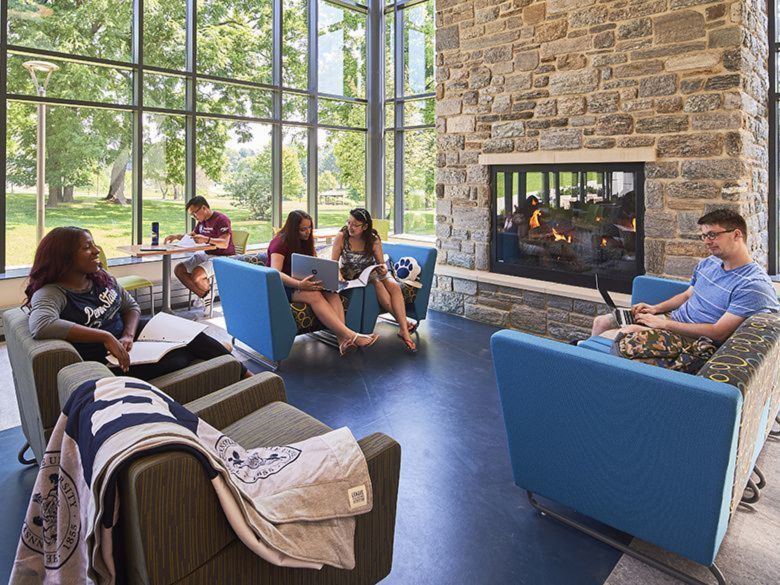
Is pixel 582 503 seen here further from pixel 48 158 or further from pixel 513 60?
pixel 48 158

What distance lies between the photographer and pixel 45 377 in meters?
2.10

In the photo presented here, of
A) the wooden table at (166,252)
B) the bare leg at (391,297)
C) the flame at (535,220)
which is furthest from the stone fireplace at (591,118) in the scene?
the wooden table at (166,252)

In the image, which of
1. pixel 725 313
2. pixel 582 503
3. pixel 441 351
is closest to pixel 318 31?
pixel 441 351

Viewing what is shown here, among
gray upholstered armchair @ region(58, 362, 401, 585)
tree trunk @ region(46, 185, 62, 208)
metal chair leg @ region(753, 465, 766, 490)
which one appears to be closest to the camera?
gray upholstered armchair @ region(58, 362, 401, 585)

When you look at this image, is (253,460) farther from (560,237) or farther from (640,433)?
(560,237)

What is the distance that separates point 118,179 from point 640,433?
19.3ft

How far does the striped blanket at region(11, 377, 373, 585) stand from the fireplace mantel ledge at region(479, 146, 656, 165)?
3.80 m

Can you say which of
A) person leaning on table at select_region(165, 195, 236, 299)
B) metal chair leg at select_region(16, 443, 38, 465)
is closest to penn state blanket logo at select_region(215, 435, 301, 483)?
metal chair leg at select_region(16, 443, 38, 465)

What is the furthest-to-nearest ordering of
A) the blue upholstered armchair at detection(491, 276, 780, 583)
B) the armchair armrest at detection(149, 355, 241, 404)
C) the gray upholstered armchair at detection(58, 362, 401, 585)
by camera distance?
the armchair armrest at detection(149, 355, 241, 404), the blue upholstered armchair at detection(491, 276, 780, 583), the gray upholstered armchair at detection(58, 362, 401, 585)

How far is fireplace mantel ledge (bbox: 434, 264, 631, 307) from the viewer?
182 inches

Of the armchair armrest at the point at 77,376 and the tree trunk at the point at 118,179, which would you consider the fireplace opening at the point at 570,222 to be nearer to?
the tree trunk at the point at 118,179

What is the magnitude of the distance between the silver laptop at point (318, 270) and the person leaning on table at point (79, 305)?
5.02 ft

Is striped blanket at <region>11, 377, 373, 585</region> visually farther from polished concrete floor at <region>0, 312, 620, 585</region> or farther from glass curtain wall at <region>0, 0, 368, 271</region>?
glass curtain wall at <region>0, 0, 368, 271</region>

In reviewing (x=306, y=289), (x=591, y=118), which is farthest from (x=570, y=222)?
(x=306, y=289)
